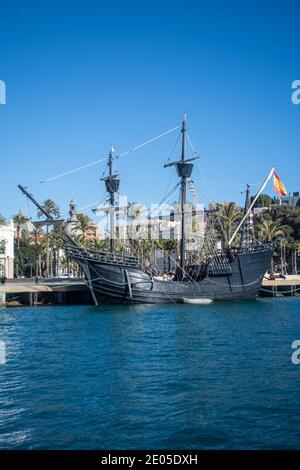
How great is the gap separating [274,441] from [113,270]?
126 feet

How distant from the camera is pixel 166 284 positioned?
5334 centimetres

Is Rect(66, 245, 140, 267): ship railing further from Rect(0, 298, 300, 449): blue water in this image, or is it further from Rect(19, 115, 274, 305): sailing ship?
Rect(0, 298, 300, 449): blue water

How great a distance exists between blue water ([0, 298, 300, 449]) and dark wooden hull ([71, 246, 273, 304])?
16.0 m

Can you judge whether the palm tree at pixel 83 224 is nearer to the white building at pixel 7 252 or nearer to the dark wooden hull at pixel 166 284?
the white building at pixel 7 252

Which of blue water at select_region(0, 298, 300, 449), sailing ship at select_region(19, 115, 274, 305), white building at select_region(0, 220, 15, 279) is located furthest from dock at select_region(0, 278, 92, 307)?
white building at select_region(0, 220, 15, 279)

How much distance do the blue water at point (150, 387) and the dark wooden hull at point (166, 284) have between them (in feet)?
52.5

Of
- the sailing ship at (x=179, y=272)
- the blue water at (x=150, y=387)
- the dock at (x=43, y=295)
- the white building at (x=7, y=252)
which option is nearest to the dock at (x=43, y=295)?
the dock at (x=43, y=295)

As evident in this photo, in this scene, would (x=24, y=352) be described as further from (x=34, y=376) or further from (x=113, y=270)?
(x=113, y=270)

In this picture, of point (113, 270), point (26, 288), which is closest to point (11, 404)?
point (113, 270)

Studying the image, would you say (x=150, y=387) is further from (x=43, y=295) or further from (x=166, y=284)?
(x=43, y=295)

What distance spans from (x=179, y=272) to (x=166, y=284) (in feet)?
15.7

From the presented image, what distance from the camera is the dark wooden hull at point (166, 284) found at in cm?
5169

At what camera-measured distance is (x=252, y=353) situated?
25.4m

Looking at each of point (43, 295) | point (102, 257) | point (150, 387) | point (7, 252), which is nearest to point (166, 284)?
point (102, 257)
